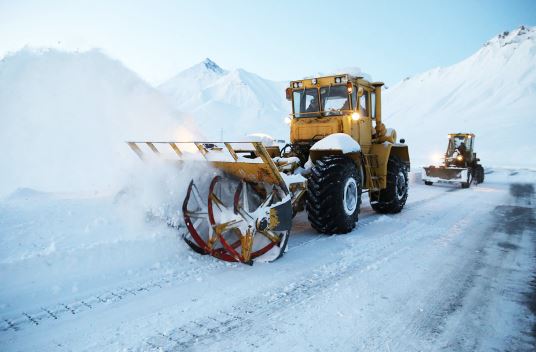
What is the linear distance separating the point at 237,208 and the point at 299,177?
1.09 m

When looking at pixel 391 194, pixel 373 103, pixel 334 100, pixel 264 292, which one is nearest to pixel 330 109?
pixel 334 100

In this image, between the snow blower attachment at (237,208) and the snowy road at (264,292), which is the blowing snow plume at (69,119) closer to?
the snowy road at (264,292)

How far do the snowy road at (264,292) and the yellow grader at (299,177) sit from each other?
0.35 m

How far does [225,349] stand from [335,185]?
311 cm

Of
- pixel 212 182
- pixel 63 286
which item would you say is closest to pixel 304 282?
pixel 212 182

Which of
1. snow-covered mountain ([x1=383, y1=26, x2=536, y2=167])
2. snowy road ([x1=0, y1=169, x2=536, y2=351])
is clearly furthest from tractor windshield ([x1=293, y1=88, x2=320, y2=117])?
snow-covered mountain ([x1=383, y1=26, x2=536, y2=167])

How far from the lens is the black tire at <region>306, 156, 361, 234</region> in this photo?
16.4ft

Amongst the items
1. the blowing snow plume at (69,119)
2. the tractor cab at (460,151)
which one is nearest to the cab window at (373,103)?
the blowing snow plume at (69,119)

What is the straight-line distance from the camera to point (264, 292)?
3.31 meters

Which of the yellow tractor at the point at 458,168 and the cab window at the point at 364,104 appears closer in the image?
the cab window at the point at 364,104

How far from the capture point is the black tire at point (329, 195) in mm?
5012

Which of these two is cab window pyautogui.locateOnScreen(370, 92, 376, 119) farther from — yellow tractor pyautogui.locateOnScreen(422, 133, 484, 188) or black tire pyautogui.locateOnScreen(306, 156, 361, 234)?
yellow tractor pyautogui.locateOnScreen(422, 133, 484, 188)

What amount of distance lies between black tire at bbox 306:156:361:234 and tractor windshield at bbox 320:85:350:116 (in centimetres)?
149

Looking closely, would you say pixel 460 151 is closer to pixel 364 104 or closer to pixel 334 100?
pixel 364 104
